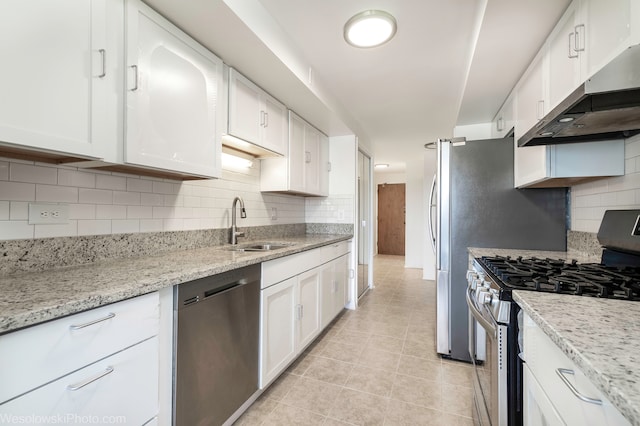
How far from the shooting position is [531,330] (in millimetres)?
875

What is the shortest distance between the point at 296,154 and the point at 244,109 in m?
0.84

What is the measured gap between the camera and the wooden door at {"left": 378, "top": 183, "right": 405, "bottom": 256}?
7.92 m

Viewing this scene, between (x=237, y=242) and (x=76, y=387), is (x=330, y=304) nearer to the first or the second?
(x=237, y=242)

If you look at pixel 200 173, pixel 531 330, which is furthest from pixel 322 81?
pixel 531 330

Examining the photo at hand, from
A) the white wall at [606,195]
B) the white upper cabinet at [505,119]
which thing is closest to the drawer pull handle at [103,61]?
the white wall at [606,195]

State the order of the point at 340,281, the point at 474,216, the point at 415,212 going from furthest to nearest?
the point at 415,212, the point at 340,281, the point at 474,216

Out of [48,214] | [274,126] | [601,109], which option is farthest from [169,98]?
[601,109]

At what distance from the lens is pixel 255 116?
2.09 meters

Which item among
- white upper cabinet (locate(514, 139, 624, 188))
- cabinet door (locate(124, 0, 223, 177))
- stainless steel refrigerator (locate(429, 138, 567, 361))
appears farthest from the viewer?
stainless steel refrigerator (locate(429, 138, 567, 361))

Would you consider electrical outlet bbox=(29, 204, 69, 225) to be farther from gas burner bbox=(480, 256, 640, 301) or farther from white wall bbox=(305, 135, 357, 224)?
white wall bbox=(305, 135, 357, 224)

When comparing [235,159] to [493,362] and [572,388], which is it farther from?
[572,388]

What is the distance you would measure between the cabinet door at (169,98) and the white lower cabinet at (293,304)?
0.77 metres

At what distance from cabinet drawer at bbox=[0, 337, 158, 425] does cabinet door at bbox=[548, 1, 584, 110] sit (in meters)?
2.09

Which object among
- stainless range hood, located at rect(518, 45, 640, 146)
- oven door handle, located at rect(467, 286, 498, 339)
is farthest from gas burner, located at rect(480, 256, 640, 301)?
stainless range hood, located at rect(518, 45, 640, 146)
